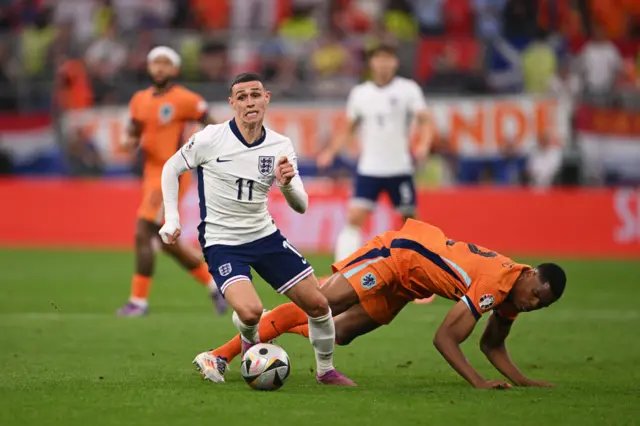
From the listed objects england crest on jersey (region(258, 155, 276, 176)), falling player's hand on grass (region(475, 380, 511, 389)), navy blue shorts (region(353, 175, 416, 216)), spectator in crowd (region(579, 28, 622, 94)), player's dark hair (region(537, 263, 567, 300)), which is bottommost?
falling player's hand on grass (region(475, 380, 511, 389))

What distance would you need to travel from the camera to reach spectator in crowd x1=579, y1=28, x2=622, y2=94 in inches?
815

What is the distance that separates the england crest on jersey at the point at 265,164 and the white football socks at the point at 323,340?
105cm

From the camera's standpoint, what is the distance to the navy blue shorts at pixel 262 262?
7.53 m

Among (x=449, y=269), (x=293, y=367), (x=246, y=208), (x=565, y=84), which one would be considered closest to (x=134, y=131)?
(x=293, y=367)

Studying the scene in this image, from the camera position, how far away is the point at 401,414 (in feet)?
21.1

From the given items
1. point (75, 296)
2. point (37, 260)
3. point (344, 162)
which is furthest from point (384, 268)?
point (344, 162)

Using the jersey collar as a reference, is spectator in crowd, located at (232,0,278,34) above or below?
above

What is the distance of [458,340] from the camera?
7227 mm

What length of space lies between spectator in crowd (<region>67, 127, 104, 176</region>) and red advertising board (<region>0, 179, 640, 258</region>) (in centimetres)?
111

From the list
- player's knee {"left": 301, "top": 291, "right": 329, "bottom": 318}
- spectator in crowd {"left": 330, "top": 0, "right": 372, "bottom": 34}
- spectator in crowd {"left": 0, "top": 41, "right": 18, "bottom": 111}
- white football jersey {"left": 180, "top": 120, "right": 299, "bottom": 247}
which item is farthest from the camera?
spectator in crowd {"left": 330, "top": 0, "right": 372, "bottom": 34}

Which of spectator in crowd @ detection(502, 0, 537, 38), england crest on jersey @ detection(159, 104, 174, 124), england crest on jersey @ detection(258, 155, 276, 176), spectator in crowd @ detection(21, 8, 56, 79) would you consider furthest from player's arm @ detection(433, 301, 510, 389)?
spectator in crowd @ detection(21, 8, 56, 79)

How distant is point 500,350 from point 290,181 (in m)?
1.86

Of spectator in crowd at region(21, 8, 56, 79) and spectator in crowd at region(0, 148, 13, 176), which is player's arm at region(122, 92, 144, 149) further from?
spectator in crowd at region(21, 8, 56, 79)

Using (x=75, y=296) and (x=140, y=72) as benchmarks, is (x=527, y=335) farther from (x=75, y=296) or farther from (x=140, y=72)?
(x=140, y=72)
